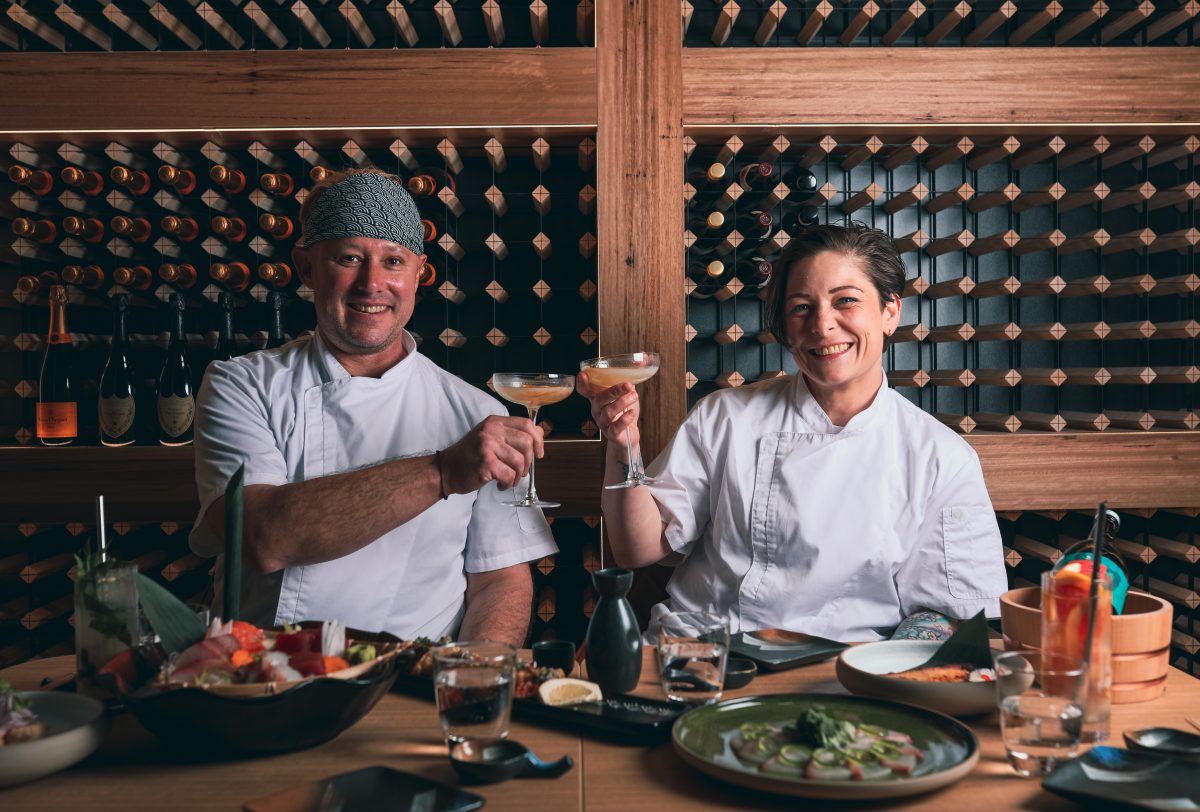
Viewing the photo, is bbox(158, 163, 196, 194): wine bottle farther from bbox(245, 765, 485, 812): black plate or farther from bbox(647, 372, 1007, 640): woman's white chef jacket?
bbox(245, 765, 485, 812): black plate

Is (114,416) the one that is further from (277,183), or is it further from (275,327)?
(277,183)

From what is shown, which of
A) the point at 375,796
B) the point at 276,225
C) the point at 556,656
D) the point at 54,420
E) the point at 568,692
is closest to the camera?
the point at 375,796

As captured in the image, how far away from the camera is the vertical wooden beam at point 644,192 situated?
2.54 metres

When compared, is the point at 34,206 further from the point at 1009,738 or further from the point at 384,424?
the point at 1009,738

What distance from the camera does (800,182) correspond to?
8.36 feet

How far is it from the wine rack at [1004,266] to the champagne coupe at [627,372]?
0.84 m

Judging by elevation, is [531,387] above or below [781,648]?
above

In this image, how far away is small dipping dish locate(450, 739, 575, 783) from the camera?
98cm

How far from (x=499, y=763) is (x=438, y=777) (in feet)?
0.25

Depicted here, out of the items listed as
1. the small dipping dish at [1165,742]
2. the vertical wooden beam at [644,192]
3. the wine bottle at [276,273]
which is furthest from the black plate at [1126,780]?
the wine bottle at [276,273]

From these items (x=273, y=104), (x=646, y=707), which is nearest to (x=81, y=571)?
(x=646, y=707)

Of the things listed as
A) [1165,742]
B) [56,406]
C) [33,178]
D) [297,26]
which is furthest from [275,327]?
[1165,742]

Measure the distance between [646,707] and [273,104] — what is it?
6.60 feet

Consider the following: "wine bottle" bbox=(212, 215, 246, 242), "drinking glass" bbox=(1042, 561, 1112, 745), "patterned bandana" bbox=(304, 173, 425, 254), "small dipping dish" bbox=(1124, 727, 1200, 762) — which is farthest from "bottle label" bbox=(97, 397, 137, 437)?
"small dipping dish" bbox=(1124, 727, 1200, 762)
